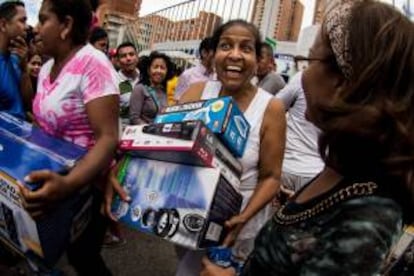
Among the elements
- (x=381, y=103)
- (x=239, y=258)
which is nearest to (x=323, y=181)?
(x=381, y=103)

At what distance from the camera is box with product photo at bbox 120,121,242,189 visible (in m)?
1.43

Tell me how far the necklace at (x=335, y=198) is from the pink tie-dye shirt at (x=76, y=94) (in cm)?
93

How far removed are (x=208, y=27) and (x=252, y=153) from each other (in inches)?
358

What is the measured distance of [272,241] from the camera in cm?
109

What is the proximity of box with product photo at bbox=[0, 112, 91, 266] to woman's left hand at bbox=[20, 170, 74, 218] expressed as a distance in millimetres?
22

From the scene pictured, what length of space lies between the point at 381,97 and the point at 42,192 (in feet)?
3.34

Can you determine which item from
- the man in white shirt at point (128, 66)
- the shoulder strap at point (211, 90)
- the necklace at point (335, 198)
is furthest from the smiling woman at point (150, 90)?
the necklace at point (335, 198)

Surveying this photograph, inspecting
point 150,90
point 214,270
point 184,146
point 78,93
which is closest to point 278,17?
point 150,90

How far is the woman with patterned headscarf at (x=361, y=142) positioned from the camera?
2.78 feet

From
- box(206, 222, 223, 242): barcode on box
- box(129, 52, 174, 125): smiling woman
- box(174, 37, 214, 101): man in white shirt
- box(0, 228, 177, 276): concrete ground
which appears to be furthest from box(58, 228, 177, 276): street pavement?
box(206, 222, 223, 242): barcode on box

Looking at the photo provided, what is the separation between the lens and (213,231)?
1.46 m

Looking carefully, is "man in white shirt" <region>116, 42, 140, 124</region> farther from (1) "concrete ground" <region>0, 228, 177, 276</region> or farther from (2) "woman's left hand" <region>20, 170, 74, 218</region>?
(2) "woman's left hand" <region>20, 170, 74, 218</region>

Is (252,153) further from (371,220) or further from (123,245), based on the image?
(123,245)

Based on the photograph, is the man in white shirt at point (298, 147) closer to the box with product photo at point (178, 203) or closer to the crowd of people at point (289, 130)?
the crowd of people at point (289, 130)
